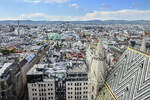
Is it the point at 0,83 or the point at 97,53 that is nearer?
the point at 97,53

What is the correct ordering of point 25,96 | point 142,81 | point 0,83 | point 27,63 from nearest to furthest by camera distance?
point 142,81
point 0,83
point 25,96
point 27,63

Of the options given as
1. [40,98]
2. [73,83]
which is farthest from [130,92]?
[40,98]

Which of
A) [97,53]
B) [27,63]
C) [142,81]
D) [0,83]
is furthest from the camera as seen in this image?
[27,63]

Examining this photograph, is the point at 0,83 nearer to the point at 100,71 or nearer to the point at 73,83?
the point at 73,83

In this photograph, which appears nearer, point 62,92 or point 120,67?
point 120,67

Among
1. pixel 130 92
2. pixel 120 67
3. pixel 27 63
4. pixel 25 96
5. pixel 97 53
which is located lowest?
pixel 25 96

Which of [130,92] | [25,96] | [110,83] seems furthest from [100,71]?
[25,96]

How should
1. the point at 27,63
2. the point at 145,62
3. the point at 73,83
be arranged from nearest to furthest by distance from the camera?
the point at 145,62, the point at 73,83, the point at 27,63

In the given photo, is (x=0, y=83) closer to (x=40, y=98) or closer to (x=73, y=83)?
(x=40, y=98)

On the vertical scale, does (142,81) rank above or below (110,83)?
above
